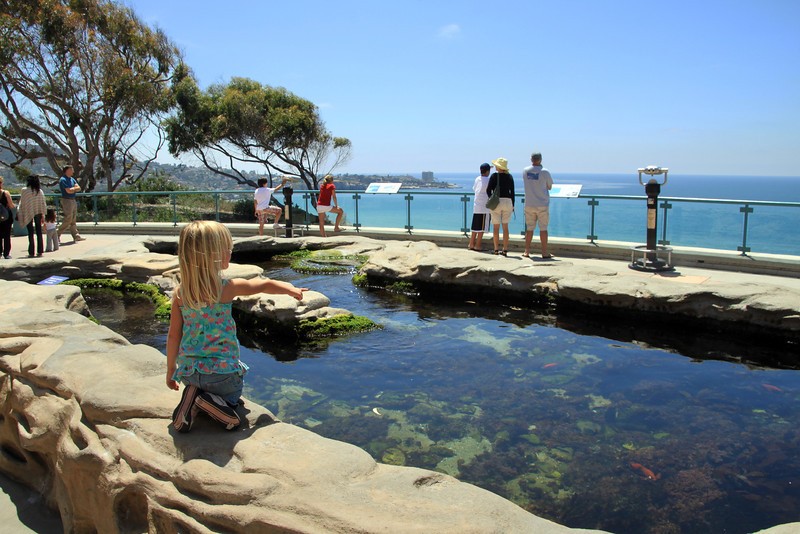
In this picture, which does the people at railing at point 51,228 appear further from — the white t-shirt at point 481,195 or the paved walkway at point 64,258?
the white t-shirt at point 481,195

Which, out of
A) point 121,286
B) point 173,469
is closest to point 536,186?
point 121,286

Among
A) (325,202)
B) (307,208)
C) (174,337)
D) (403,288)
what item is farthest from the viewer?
(307,208)

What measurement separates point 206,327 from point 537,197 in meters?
8.50

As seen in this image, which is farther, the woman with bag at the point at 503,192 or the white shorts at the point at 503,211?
the white shorts at the point at 503,211

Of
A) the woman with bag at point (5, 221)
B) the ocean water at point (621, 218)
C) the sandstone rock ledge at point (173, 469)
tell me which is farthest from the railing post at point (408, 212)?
the sandstone rock ledge at point (173, 469)

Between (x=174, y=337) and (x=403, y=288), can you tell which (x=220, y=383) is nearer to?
(x=174, y=337)

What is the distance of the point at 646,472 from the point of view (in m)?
4.19

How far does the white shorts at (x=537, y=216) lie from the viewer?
11109mm

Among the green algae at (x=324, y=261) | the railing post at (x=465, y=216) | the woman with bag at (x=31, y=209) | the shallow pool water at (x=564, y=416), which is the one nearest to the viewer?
the shallow pool water at (x=564, y=416)

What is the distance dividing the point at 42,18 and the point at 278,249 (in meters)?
16.1

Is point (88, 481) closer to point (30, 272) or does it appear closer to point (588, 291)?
point (588, 291)

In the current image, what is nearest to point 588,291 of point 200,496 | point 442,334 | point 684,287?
point 684,287

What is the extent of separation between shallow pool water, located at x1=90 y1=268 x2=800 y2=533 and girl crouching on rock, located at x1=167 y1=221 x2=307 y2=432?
4.91ft

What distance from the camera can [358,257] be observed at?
1169cm
